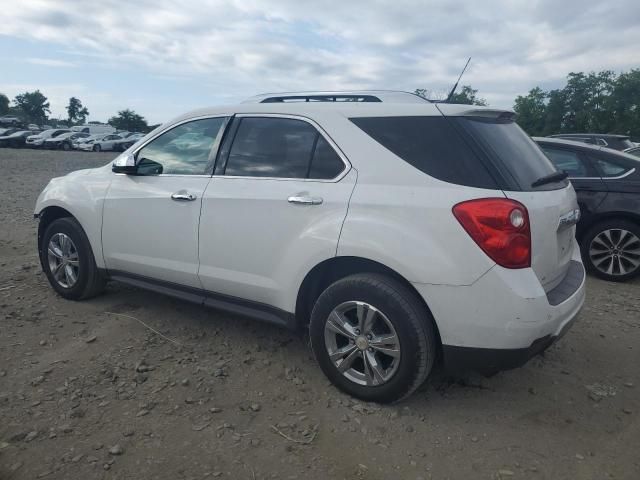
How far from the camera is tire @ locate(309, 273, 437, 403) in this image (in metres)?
2.83

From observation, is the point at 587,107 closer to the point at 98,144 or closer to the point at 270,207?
the point at 98,144

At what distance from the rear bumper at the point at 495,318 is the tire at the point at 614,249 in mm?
3357

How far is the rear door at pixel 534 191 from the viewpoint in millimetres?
2770

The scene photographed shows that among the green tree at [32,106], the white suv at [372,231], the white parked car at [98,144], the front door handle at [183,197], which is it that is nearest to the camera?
the white suv at [372,231]

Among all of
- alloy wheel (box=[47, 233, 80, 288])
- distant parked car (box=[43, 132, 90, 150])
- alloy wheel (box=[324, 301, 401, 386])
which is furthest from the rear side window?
distant parked car (box=[43, 132, 90, 150])

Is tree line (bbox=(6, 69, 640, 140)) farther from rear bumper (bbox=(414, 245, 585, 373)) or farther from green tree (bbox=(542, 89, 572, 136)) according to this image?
rear bumper (bbox=(414, 245, 585, 373))

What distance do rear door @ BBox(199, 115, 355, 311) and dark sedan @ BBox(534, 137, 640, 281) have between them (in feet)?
11.4

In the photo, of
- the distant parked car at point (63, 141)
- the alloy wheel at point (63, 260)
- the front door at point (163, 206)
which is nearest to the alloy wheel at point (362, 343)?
the front door at point (163, 206)

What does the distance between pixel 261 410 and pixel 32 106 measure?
106 m

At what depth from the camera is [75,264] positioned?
4578mm

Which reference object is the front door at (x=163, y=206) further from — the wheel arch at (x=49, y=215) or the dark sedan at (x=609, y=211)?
the dark sedan at (x=609, y=211)

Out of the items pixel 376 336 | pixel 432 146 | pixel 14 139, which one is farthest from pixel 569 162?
pixel 14 139

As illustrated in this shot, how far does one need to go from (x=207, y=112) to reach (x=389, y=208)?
175 centimetres

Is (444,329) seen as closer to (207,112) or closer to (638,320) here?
(207,112)
